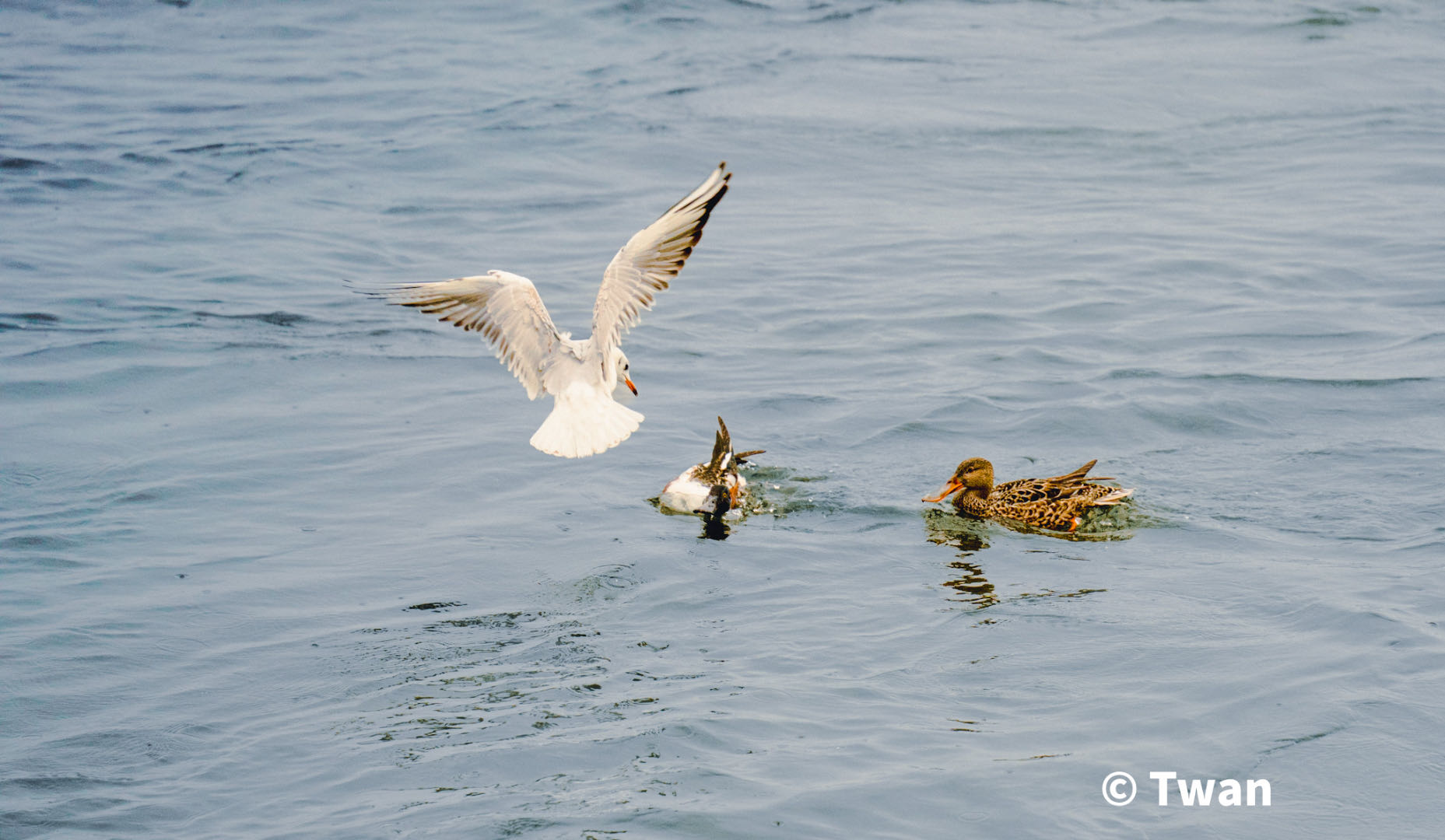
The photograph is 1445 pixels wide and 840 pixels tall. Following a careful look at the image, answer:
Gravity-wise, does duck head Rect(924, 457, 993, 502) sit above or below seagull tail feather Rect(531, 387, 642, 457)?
below

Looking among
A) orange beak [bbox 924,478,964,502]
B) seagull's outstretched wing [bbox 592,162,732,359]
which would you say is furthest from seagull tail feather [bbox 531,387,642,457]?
orange beak [bbox 924,478,964,502]

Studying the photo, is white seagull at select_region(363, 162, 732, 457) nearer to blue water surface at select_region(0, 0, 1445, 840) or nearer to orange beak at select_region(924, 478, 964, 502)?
blue water surface at select_region(0, 0, 1445, 840)

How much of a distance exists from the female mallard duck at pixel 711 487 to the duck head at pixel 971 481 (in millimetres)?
1206

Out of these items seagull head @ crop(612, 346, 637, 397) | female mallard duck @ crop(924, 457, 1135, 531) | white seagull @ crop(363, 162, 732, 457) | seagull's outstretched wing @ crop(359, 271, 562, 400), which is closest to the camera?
female mallard duck @ crop(924, 457, 1135, 531)

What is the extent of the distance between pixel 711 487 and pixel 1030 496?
1938 millimetres

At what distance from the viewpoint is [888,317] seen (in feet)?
45.9

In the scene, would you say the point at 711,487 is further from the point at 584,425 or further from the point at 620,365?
the point at 620,365

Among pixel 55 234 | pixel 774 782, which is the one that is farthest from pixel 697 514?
pixel 55 234

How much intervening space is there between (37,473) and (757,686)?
577cm

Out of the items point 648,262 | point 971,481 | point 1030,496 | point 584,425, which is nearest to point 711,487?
point 584,425

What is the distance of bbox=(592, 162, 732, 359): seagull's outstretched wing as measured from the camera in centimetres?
932

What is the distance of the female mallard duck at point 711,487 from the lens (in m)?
9.64

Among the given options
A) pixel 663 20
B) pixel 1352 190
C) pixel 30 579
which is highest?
pixel 663 20

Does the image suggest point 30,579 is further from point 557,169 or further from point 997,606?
point 557,169
